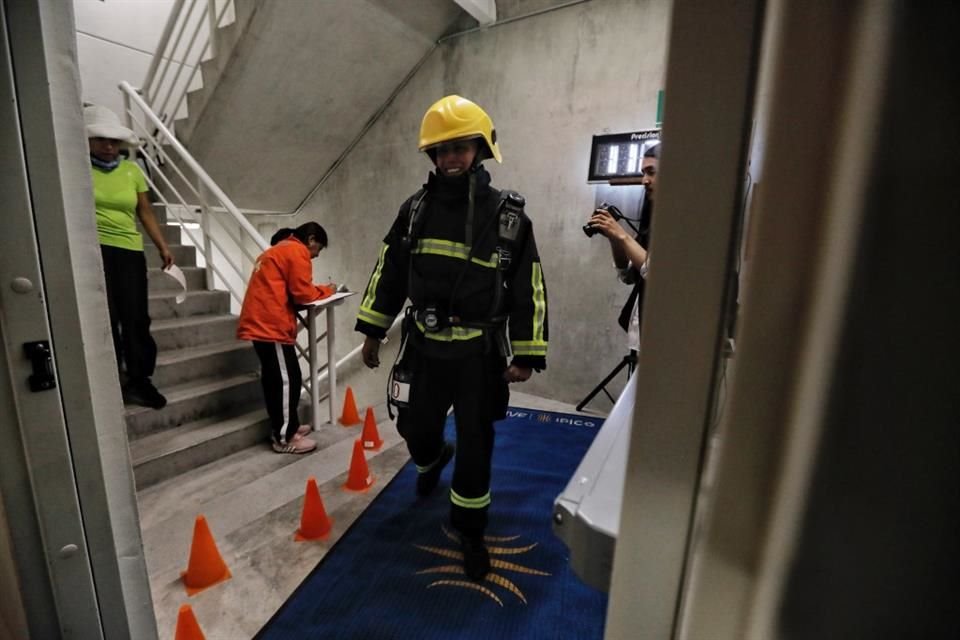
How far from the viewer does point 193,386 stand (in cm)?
290

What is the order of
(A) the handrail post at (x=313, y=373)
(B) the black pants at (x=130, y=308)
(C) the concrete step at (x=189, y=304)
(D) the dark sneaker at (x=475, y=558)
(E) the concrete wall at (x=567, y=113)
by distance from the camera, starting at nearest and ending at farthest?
(D) the dark sneaker at (x=475, y=558), (B) the black pants at (x=130, y=308), (A) the handrail post at (x=313, y=373), (C) the concrete step at (x=189, y=304), (E) the concrete wall at (x=567, y=113)

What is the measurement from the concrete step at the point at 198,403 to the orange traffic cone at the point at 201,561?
4.06 ft

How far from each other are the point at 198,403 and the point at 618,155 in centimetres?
345

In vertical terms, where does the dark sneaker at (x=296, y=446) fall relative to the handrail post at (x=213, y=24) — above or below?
below

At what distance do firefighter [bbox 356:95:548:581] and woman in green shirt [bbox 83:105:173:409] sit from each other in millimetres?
1744

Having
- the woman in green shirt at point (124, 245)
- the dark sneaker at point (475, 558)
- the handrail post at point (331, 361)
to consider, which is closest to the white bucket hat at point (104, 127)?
the woman in green shirt at point (124, 245)

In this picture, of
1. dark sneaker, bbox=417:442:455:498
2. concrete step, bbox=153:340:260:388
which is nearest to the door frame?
dark sneaker, bbox=417:442:455:498

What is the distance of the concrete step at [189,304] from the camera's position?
10.3 ft

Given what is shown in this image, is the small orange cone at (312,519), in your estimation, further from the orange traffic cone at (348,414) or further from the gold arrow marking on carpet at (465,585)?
the orange traffic cone at (348,414)

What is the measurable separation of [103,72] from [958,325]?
6.11 meters

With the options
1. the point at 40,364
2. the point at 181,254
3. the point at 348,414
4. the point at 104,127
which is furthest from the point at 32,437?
the point at 181,254

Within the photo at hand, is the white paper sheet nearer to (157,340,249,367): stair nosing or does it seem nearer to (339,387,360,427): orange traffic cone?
(157,340,249,367): stair nosing

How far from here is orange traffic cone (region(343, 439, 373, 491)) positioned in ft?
7.68

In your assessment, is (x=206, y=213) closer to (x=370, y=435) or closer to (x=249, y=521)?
(x=370, y=435)
